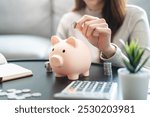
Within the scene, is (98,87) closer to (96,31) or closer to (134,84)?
(134,84)

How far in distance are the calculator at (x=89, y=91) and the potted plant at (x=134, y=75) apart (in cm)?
4

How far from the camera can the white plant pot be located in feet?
1.90

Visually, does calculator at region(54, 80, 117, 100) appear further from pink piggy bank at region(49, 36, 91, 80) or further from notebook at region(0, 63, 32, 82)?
notebook at region(0, 63, 32, 82)

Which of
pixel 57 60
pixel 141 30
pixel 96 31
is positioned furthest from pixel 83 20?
pixel 141 30

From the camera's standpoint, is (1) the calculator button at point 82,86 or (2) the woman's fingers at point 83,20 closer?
(1) the calculator button at point 82,86

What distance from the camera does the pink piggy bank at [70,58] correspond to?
0.75 meters

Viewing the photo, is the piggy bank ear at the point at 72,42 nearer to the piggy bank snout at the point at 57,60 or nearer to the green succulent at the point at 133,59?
the piggy bank snout at the point at 57,60

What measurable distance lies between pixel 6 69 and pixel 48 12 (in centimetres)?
114

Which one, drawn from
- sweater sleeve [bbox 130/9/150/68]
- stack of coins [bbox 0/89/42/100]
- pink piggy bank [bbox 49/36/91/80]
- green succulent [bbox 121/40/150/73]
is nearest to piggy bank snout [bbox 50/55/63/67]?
pink piggy bank [bbox 49/36/91/80]

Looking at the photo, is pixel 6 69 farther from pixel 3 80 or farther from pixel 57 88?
pixel 57 88

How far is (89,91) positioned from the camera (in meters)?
0.63

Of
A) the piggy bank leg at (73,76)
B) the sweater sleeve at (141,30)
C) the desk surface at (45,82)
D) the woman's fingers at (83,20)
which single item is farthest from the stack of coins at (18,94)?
the sweater sleeve at (141,30)

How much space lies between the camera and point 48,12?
1931 millimetres

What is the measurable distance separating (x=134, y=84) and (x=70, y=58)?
0.21 m
